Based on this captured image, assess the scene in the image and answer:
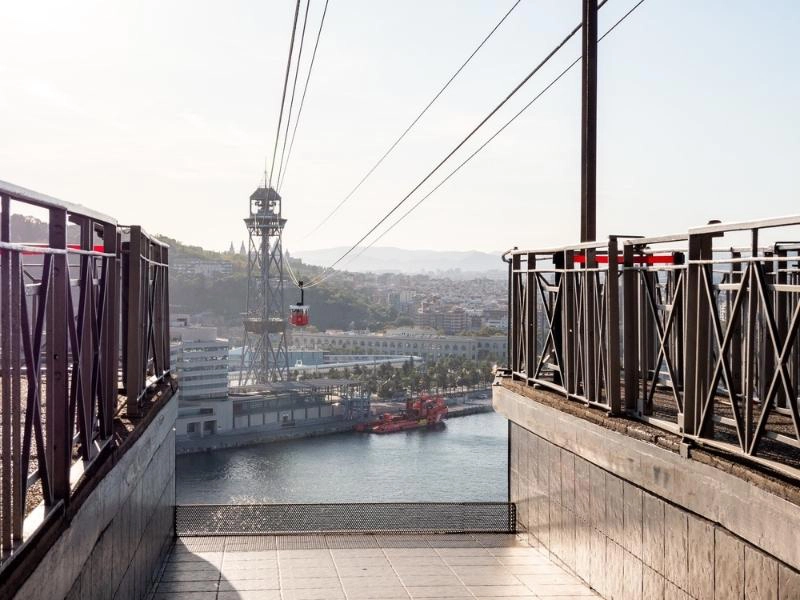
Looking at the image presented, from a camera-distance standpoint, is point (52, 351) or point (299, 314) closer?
point (52, 351)

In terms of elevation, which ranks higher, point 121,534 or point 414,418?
point 121,534

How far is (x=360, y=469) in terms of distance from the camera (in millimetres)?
49156

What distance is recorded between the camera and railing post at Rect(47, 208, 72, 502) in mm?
2369

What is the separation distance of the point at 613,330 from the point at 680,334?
32cm

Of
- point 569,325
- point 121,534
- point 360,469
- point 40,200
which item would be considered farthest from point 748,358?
point 360,469

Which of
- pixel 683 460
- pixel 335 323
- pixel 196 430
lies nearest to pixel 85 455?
pixel 683 460

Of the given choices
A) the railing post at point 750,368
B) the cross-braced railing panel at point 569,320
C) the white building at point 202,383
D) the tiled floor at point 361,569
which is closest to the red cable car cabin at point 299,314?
the tiled floor at point 361,569

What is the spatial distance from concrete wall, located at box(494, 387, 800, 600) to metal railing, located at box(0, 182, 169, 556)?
1799 millimetres

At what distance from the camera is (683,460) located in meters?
3.09

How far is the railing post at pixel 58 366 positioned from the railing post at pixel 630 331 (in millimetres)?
2214

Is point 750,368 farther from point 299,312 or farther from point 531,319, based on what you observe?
point 299,312

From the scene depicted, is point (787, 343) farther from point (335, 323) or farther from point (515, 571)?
point (335, 323)

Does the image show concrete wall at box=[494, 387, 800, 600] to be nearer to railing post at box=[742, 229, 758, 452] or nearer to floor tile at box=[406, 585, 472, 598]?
railing post at box=[742, 229, 758, 452]

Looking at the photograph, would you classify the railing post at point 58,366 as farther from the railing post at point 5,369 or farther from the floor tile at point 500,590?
the floor tile at point 500,590
